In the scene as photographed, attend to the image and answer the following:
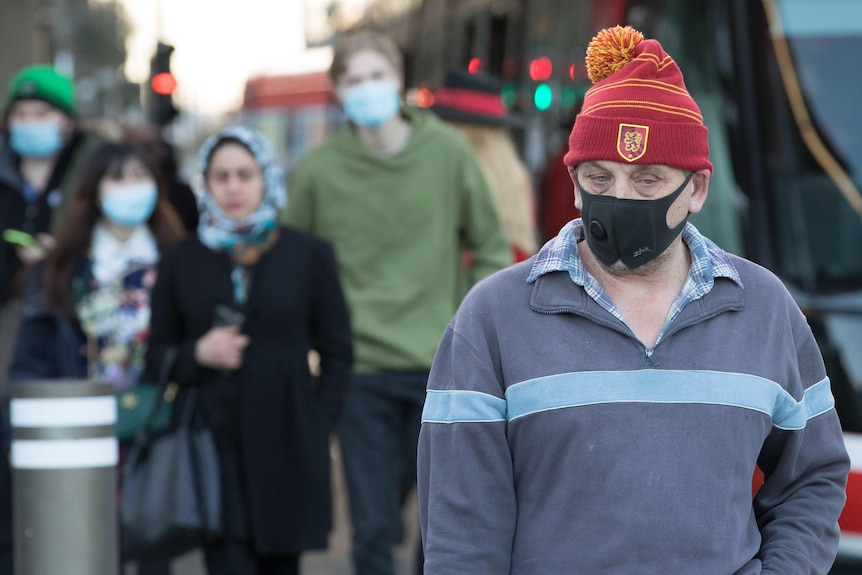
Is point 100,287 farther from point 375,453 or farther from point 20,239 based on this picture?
point 375,453

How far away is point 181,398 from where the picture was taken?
488 centimetres

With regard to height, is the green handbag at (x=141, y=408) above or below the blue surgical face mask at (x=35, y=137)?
below

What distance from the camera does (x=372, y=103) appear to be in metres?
5.73

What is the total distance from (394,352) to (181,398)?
95 cm

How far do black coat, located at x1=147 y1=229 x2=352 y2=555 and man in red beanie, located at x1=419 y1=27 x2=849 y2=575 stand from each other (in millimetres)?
2110

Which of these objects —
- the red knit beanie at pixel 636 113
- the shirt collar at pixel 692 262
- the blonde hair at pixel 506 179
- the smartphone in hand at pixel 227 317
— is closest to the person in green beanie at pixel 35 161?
the smartphone in hand at pixel 227 317

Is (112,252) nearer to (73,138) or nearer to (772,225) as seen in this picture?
(73,138)

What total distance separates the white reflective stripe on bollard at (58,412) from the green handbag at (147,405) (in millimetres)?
407

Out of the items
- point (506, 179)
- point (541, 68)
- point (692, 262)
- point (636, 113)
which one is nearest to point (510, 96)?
point (541, 68)

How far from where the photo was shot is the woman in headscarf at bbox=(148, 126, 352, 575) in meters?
4.82

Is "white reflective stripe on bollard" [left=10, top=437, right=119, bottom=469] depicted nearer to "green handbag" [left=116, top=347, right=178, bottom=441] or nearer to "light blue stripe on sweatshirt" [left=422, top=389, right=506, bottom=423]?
"green handbag" [left=116, top=347, right=178, bottom=441]

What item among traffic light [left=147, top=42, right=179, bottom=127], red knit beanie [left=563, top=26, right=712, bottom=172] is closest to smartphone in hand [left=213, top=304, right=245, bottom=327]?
red knit beanie [left=563, top=26, right=712, bottom=172]

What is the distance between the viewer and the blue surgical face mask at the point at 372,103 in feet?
18.8

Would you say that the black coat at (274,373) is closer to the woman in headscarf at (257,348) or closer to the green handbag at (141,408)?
the woman in headscarf at (257,348)
